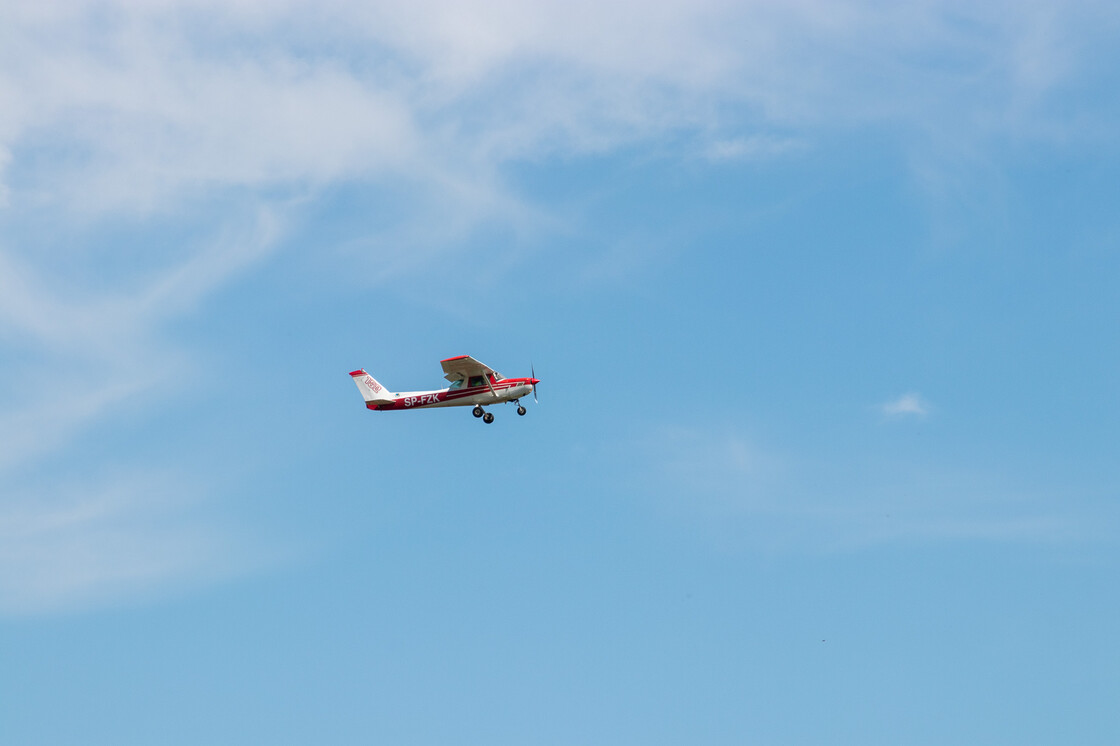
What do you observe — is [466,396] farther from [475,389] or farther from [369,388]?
[369,388]

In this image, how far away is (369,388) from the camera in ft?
270

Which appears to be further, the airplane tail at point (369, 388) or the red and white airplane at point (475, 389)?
the airplane tail at point (369, 388)

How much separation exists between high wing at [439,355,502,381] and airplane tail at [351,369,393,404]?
6.54 m

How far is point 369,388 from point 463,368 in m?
9.46

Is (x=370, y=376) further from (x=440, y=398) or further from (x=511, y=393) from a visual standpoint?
(x=511, y=393)

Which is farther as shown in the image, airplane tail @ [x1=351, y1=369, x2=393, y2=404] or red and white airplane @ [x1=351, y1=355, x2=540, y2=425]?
airplane tail @ [x1=351, y1=369, x2=393, y2=404]

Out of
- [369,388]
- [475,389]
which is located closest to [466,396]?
[475,389]

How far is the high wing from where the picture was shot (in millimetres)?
75375

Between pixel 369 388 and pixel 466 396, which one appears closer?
pixel 466 396

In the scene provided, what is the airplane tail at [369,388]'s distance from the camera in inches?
3209

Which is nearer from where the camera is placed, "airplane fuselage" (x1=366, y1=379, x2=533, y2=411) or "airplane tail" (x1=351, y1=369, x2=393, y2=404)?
"airplane fuselage" (x1=366, y1=379, x2=533, y2=411)

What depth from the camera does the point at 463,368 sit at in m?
76.2

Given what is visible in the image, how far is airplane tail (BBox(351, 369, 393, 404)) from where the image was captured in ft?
267

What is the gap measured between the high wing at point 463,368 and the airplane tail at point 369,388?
258 inches
